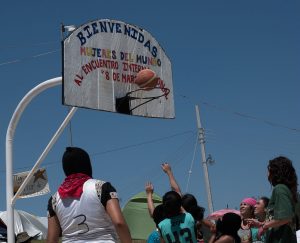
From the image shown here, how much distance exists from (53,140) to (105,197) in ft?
13.2

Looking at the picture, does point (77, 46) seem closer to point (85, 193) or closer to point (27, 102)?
point (27, 102)

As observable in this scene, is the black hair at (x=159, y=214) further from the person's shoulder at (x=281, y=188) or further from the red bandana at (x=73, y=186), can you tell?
the red bandana at (x=73, y=186)

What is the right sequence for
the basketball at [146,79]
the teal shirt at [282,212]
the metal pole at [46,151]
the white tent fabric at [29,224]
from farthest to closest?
the white tent fabric at [29,224] → the basketball at [146,79] → the metal pole at [46,151] → the teal shirt at [282,212]

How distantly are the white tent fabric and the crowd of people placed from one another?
503 inches

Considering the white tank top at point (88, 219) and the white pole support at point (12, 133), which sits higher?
the white pole support at point (12, 133)

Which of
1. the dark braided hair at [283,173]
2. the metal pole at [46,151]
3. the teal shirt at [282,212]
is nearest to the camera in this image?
the teal shirt at [282,212]

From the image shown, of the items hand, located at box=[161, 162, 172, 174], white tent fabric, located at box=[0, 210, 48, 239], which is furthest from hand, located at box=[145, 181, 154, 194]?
white tent fabric, located at box=[0, 210, 48, 239]

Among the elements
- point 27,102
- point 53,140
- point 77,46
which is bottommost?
point 53,140

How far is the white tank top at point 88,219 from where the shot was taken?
4.76 m

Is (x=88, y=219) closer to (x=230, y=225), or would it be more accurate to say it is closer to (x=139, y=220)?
(x=230, y=225)

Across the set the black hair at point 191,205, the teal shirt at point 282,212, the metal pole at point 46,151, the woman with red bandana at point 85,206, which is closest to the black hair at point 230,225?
the black hair at point 191,205

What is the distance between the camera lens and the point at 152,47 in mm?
9797

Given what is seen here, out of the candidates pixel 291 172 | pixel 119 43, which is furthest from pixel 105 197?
pixel 119 43

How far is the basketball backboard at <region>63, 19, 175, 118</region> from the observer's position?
868 cm
